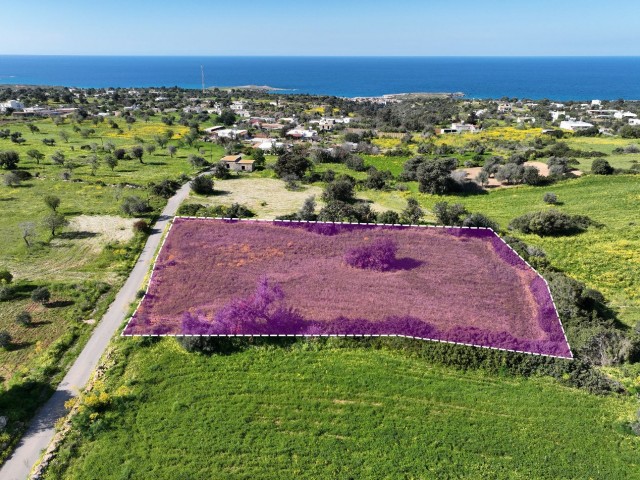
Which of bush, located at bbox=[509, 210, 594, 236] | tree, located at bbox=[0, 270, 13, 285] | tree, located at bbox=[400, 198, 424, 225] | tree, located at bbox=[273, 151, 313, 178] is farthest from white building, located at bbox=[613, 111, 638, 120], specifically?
tree, located at bbox=[0, 270, 13, 285]

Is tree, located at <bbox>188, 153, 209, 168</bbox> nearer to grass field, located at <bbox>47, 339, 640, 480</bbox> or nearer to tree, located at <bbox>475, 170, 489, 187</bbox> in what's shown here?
tree, located at <bbox>475, 170, 489, 187</bbox>

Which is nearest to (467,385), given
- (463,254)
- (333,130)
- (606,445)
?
(606,445)

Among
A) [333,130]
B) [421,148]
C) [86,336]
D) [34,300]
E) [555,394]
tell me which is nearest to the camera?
[555,394]

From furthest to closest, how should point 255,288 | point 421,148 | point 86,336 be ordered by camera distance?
point 421,148
point 86,336
point 255,288

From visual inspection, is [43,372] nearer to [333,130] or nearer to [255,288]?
[255,288]

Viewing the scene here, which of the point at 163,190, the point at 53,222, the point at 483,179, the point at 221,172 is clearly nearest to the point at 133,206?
the point at 163,190

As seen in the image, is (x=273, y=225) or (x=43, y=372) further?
(x=273, y=225)

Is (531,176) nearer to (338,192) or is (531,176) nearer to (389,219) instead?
(389,219)

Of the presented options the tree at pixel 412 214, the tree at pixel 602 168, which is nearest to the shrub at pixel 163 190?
the tree at pixel 412 214
